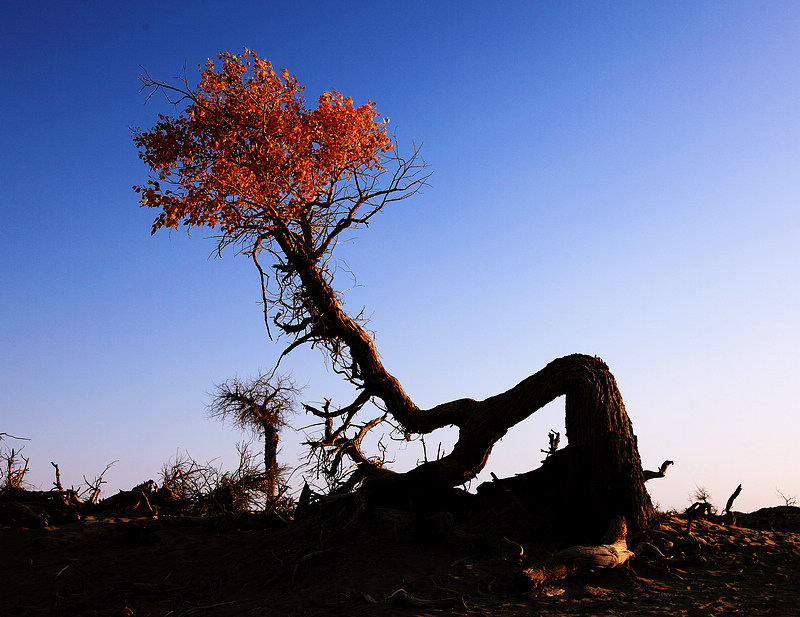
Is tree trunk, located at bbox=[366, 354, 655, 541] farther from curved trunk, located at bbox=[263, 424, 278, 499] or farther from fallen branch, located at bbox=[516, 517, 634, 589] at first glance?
curved trunk, located at bbox=[263, 424, 278, 499]

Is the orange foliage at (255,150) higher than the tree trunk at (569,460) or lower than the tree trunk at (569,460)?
higher

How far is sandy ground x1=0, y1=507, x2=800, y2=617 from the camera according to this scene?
648 centimetres

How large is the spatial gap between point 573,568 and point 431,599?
67.1 inches

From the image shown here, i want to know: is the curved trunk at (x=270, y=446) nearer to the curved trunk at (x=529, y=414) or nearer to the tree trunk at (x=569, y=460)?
the curved trunk at (x=529, y=414)

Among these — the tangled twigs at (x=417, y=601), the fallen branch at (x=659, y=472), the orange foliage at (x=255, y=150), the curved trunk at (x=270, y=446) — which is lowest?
the tangled twigs at (x=417, y=601)

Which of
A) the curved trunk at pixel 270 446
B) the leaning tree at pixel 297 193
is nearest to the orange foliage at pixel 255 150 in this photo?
the leaning tree at pixel 297 193

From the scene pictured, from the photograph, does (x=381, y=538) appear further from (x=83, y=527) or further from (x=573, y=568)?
(x=83, y=527)

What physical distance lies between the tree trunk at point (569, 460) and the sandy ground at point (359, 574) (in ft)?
2.21

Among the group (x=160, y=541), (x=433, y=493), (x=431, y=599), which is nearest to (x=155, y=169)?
(x=160, y=541)

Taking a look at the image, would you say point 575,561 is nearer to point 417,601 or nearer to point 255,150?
point 417,601

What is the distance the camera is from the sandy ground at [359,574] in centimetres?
648

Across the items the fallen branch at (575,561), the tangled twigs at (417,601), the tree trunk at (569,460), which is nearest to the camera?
the tangled twigs at (417,601)

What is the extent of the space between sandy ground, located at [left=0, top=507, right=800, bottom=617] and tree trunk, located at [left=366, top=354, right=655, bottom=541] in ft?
2.21

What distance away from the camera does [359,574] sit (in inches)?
292
